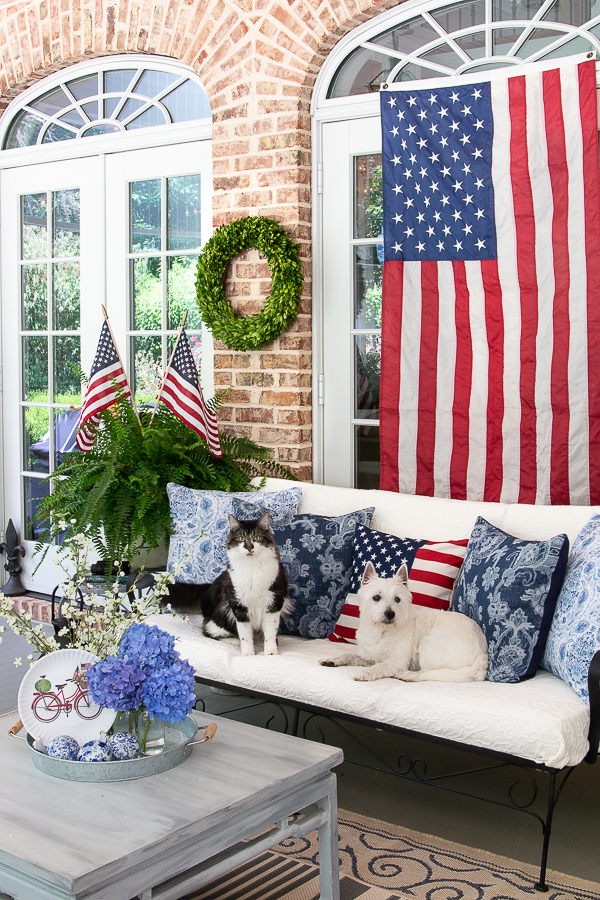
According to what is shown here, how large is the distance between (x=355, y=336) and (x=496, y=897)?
2.42 meters

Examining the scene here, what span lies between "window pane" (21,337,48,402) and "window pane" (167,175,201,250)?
1070 mm

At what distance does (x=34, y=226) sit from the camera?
5164 mm

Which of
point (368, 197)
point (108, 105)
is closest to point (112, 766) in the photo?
point (368, 197)

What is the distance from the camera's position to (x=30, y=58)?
16.0 ft

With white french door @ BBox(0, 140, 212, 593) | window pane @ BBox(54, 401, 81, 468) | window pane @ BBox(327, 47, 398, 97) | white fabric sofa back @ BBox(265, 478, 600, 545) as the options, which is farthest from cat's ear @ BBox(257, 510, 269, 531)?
window pane @ BBox(54, 401, 81, 468)

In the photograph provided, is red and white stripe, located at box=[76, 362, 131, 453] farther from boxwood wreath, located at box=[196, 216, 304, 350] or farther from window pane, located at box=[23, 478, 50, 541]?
window pane, located at box=[23, 478, 50, 541]

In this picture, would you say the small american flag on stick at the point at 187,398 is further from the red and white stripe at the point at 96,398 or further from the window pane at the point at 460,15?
the window pane at the point at 460,15

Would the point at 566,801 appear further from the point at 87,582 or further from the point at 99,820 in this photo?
the point at 87,582

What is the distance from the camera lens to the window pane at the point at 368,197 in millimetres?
4000

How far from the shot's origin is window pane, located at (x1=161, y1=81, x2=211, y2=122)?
176 inches

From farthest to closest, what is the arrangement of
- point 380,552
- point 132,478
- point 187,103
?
point 187,103 → point 132,478 → point 380,552

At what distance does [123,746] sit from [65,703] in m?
0.19

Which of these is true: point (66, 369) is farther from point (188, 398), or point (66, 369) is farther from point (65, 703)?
point (65, 703)

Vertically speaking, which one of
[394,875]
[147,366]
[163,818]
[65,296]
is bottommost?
[394,875]
